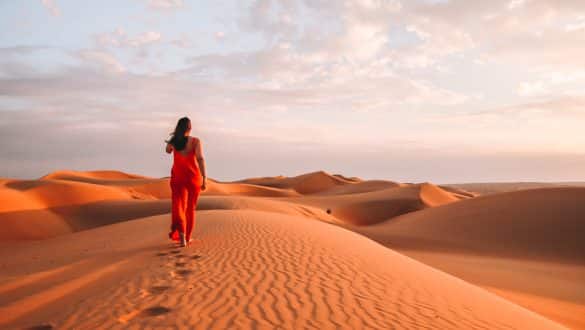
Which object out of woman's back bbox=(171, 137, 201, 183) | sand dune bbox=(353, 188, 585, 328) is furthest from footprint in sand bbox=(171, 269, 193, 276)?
sand dune bbox=(353, 188, 585, 328)

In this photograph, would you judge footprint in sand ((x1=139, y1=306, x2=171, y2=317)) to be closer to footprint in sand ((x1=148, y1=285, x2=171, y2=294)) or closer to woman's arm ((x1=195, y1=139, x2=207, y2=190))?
footprint in sand ((x1=148, y1=285, x2=171, y2=294))

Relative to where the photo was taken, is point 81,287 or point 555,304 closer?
point 81,287

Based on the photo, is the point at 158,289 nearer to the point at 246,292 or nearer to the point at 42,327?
the point at 246,292

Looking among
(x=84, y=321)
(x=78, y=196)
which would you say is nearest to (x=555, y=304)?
(x=84, y=321)

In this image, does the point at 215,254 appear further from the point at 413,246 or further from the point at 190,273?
the point at 413,246

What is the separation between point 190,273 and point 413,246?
12.7m

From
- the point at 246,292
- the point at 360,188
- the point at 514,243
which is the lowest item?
the point at 514,243

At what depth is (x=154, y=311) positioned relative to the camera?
13.2 feet

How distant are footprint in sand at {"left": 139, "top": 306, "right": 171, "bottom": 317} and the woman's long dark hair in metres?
3.40

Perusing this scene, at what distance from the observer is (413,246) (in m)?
16.2

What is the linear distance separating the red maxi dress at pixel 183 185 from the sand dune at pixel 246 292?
0.59 meters

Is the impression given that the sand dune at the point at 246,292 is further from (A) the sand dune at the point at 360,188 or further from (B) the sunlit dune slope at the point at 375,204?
(A) the sand dune at the point at 360,188

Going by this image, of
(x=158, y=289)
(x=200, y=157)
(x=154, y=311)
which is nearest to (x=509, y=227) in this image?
(x=200, y=157)

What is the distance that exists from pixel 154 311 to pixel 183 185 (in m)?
3.30
